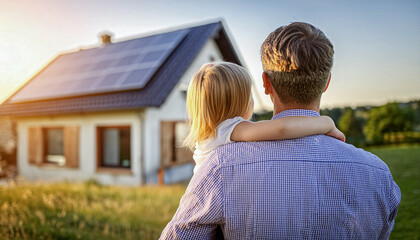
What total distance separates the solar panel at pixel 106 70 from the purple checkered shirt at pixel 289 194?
8.73m

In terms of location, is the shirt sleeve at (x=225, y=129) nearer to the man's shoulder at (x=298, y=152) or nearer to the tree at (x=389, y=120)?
the man's shoulder at (x=298, y=152)

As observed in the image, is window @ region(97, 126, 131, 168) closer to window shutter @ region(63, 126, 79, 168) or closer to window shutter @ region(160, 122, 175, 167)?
window shutter @ region(63, 126, 79, 168)

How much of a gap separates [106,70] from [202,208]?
432 inches

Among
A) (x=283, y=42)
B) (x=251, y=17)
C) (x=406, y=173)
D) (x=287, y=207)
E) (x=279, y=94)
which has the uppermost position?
(x=251, y=17)

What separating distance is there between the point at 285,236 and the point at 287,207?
0.10 m

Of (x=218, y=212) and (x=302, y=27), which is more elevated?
(x=302, y=27)

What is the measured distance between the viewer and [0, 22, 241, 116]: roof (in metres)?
9.84

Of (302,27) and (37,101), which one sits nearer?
(302,27)

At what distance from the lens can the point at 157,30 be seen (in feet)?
43.2

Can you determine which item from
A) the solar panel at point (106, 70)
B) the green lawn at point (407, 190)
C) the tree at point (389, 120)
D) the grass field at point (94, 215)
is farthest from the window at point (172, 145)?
the tree at point (389, 120)

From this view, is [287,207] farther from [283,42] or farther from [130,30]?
[130,30]

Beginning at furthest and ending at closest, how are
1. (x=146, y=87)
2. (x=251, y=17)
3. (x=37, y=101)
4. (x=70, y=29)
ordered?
(x=37, y=101), (x=146, y=87), (x=70, y=29), (x=251, y=17)

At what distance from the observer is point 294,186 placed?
3.87 ft

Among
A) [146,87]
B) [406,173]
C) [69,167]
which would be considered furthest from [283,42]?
[406,173]
